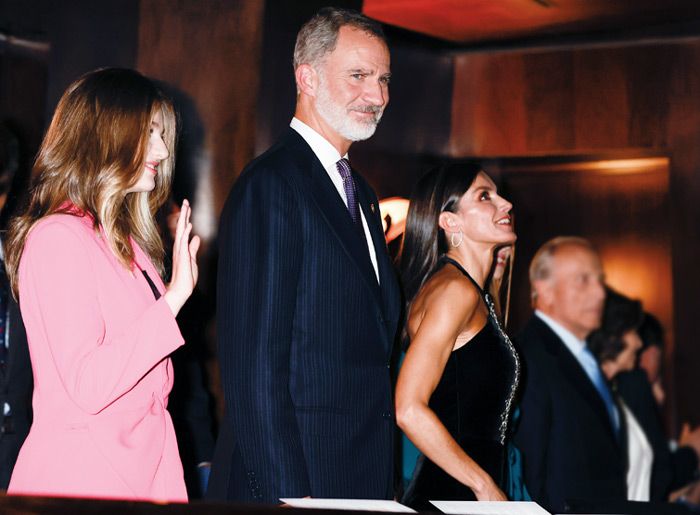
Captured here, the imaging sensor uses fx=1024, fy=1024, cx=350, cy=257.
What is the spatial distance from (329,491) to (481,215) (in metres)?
1.11

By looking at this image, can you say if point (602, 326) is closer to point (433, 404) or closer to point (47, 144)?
point (433, 404)

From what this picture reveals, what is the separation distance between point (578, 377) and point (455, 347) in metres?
1.45

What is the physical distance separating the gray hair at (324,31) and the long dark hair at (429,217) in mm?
642

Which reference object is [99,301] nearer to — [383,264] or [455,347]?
[383,264]

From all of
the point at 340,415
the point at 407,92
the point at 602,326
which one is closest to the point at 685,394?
the point at 602,326

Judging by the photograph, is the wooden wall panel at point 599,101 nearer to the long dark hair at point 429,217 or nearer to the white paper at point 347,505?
the long dark hair at point 429,217

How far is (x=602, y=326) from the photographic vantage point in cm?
549

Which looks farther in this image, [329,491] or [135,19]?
[135,19]

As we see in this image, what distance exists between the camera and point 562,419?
3725mm

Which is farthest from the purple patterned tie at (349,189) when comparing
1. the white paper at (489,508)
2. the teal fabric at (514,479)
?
the white paper at (489,508)

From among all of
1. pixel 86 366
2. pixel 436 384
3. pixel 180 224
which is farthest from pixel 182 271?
pixel 436 384

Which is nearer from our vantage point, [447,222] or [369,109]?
[369,109]

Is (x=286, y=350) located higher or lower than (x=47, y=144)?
lower

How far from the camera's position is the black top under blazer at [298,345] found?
1.95m
